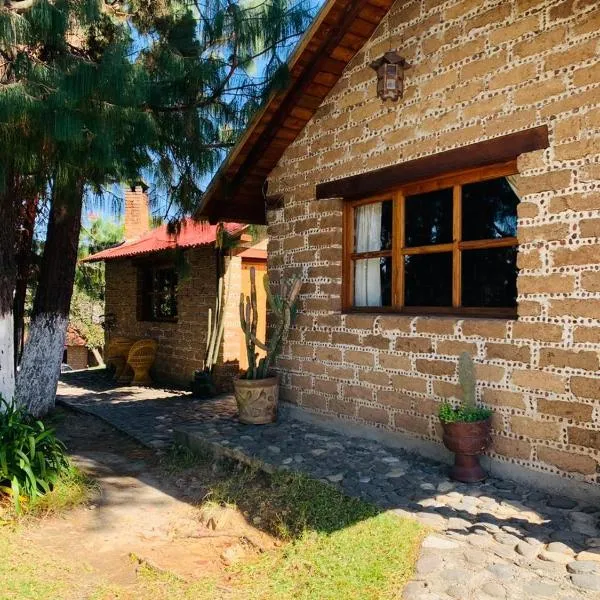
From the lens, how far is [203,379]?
9828 mm

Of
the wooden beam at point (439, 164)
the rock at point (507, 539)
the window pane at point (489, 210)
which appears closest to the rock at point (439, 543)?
the rock at point (507, 539)

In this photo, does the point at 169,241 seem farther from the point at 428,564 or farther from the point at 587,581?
the point at 587,581

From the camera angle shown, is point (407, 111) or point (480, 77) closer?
point (480, 77)

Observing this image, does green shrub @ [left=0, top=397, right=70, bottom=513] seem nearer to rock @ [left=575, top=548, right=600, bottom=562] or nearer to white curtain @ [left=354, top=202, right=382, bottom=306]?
white curtain @ [left=354, top=202, right=382, bottom=306]

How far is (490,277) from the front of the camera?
4.92 metres

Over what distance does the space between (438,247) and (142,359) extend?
27.0ft

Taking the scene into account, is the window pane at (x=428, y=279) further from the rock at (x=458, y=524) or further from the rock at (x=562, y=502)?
the rock at (x=458, y=524)

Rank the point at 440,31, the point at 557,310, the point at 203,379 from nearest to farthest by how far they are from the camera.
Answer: the point at 557,310 < the point at 440,31 < the point at 203,379

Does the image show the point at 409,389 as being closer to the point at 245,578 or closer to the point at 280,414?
the point at 280,414

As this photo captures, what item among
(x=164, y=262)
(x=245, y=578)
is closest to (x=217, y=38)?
(x=245, y=578)

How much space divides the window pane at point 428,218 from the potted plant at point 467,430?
130 cm

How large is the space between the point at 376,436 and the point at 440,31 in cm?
383

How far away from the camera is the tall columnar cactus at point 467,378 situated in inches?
176

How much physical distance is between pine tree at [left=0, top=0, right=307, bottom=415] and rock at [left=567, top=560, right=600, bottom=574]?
13.6 feet
